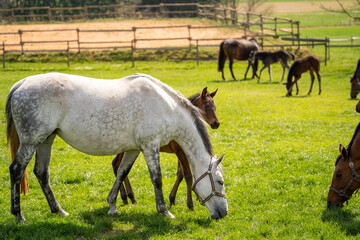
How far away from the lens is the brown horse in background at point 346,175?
547 cm

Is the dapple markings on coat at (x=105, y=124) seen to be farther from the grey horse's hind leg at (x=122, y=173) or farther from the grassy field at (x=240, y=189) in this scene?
the grassy field at (x=240, y=189)

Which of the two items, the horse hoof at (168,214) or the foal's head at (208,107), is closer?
the horse hoof at (168,214)

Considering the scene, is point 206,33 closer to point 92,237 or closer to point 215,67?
point 215,67

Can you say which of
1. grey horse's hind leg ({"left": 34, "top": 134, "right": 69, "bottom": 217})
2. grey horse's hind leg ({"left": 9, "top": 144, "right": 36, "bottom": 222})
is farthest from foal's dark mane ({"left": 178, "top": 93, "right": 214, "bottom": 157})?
grey horse's hind leg ({"left": 9, "top": 144, "right": 36, "bottom": 222})

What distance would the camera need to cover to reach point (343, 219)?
18.0 ft

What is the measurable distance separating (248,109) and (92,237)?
975 centimetres

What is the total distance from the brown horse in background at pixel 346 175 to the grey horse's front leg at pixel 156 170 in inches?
88.9

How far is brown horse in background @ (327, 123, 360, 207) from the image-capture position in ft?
18.0

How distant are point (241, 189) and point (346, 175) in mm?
1743

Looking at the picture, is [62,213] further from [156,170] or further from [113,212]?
[156,170]

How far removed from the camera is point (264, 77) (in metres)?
23.7

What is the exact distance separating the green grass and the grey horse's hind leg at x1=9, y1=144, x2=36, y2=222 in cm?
23

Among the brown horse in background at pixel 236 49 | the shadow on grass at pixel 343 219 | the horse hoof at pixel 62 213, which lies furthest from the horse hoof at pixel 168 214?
the brown horse in background at pixel 236 49

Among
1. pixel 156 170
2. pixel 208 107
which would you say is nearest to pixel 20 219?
pixel 156 170
